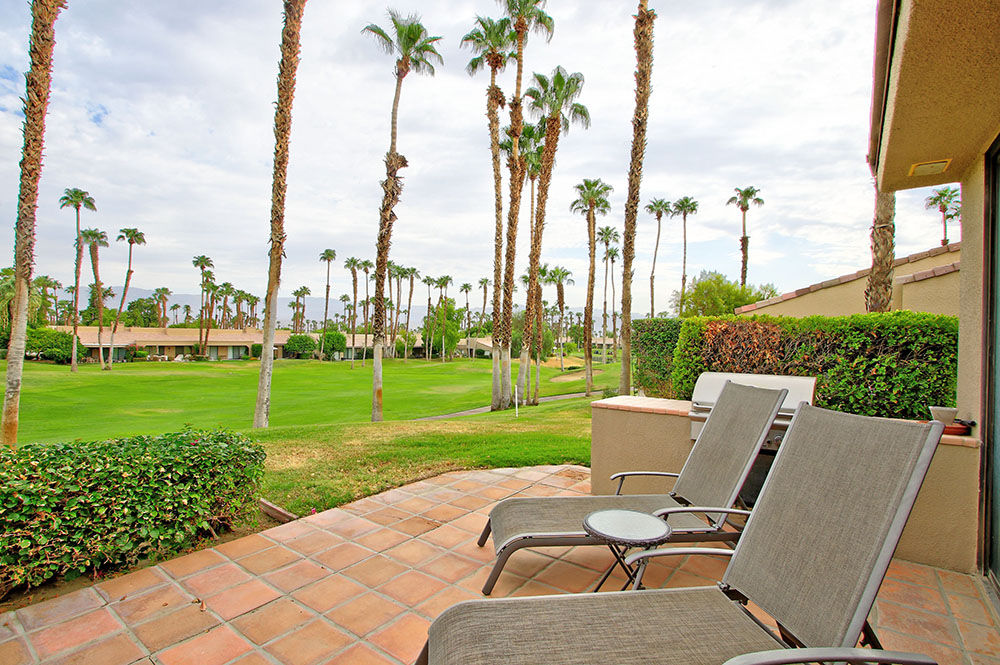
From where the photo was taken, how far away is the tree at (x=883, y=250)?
7.21 m

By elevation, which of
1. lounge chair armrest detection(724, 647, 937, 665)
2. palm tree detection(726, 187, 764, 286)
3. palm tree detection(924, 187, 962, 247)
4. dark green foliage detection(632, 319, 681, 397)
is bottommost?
lounge chair armrest detection(724, 647, 937, 665)

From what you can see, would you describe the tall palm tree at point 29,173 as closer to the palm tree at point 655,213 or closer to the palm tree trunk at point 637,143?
the palm tree trunk at point 637,143

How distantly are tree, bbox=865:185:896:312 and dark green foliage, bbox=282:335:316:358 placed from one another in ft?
218

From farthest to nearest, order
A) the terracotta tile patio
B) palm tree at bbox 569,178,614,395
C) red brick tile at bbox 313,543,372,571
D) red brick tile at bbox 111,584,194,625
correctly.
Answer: palm tree at bbox 569,178,614,395
red brick tile at bbox 313,543,372,571
red brick tile at bbox 111,584,194,625
the terracotta tile patio

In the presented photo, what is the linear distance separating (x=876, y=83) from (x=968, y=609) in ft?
10.6

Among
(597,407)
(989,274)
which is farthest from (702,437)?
(989,274)

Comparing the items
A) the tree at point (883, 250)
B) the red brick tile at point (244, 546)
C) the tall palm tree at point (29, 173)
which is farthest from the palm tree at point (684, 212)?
the red brick tile at point (244, 546)

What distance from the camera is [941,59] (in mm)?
2246

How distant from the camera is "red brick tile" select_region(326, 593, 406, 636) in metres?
2.55

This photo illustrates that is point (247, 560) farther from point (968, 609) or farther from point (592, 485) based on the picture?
point (968, 609)

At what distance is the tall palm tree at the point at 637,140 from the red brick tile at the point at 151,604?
1071 cm

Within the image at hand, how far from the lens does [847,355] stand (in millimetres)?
4934

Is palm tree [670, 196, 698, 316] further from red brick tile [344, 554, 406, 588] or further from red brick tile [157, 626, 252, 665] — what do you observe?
red brick tile [157, 626, 252, 665]

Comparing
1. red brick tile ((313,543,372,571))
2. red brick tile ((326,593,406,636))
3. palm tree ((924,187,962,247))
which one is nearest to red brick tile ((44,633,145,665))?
red brick tile ((326,593,406,636))
